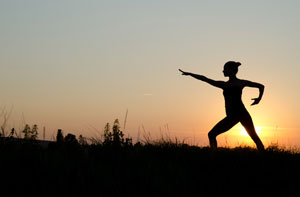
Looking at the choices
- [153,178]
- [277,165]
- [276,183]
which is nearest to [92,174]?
[153,178]

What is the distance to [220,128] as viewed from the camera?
9578 mm

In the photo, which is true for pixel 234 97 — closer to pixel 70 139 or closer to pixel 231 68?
pixel 231 68

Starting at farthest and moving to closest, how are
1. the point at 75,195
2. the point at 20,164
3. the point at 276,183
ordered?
the point at 276,183 < the point at 20,164 < the point at 75,195

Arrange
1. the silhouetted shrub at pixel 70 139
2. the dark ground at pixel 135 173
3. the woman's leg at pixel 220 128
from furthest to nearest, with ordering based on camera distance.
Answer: the woman's leg at pixel 220 128 < the silhouetted shrub at pixel 70 139 < the dark ground at pixel 135 173

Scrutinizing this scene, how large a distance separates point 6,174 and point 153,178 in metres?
2.04

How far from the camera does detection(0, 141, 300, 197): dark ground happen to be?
207 inches

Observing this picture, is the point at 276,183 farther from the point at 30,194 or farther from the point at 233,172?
the point at 30,194

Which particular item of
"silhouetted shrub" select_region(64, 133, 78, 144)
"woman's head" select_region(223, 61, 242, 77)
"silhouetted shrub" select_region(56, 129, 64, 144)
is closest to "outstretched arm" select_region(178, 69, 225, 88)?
"woman's head" select_region(223, 61, 242, 77)

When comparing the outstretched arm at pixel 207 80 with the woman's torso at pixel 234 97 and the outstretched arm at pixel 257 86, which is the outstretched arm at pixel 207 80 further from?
the outstretched arm at pixel 257 86

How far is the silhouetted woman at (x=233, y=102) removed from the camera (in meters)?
9.47

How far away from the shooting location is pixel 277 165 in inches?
303

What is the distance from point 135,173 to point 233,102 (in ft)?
14.1

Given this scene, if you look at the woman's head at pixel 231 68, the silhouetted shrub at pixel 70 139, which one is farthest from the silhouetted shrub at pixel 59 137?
Result: the woman's head at pixel 231 68

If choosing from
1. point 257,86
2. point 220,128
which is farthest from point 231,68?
point 220,128
